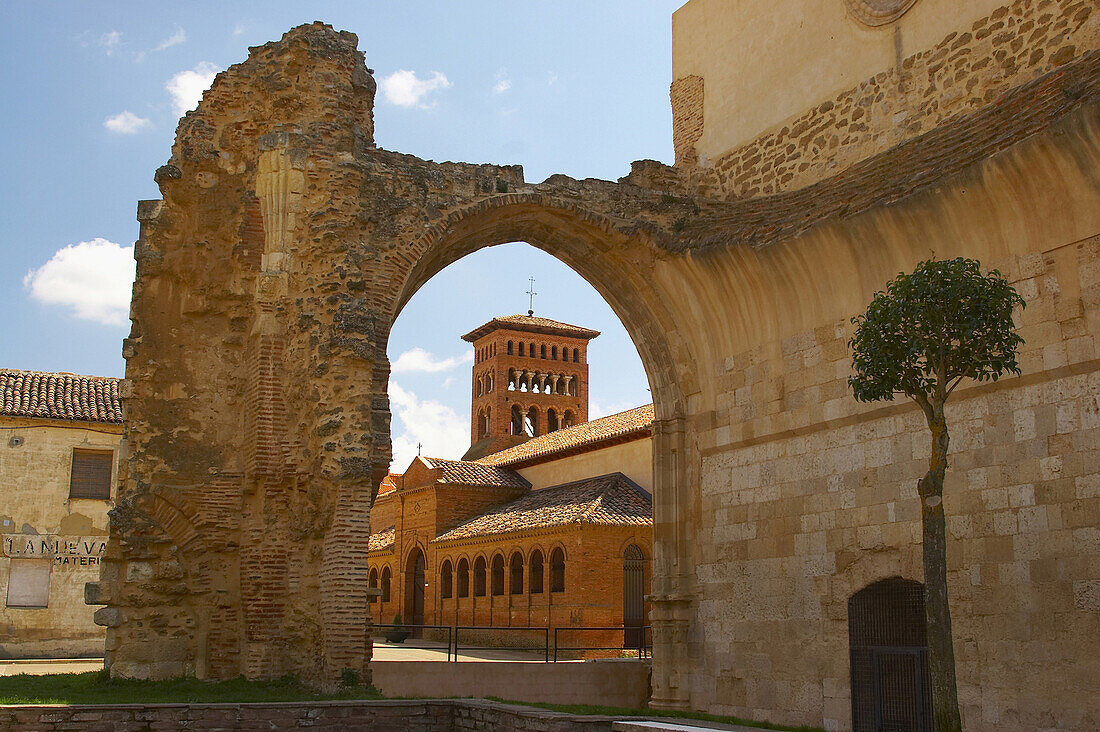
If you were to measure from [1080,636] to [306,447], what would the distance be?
6.97 metres

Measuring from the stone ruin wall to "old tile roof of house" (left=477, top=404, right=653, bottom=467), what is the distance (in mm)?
9291

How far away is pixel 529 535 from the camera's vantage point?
22750mm

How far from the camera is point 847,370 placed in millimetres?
10281

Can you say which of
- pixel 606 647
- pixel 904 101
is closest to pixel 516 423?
pixel 606 647

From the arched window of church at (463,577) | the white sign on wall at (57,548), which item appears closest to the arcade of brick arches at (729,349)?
the white sign on wall at (57,548)

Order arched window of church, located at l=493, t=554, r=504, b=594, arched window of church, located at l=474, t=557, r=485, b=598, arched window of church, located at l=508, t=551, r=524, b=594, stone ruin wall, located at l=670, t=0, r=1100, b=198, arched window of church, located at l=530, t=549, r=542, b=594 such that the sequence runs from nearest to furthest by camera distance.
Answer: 1. stone ruin wall, located at l=670, t=0, r=1100, b=198
2. arched window of church, located at l=530, t=549, r=542, b=594
3. arched window of church, located at l=508, t=551, r=524, b=594
4. arched window of church, located at l=493, t=554, r=504, b=594
5. arched window of church, located at l=474, t=557, r=485, b=598

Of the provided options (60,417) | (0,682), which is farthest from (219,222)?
(60,417)

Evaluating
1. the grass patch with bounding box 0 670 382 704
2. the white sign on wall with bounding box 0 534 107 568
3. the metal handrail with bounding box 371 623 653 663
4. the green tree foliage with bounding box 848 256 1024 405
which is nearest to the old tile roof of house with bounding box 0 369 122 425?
the white sign on wall with bounding box 0 534 107 568

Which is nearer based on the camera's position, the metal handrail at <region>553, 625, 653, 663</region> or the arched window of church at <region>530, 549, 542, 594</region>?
the metal handrail at <region>553, 625, 653, 663</region>

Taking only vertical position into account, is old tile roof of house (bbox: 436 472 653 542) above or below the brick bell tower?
below

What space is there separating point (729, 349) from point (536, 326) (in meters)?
34.4

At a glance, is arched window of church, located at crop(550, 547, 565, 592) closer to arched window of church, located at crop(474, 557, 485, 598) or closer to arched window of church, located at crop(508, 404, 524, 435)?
arched window of church, located at crop(474, 557, 485, 598)

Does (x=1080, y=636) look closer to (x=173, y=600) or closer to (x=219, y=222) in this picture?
(x=173, y=600)

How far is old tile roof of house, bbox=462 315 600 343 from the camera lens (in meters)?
46.0
